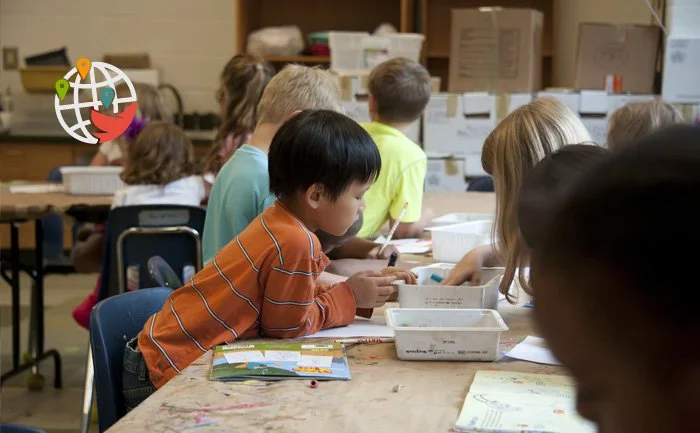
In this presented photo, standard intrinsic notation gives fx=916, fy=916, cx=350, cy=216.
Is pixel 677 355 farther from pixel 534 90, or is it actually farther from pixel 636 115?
pixel 534 90

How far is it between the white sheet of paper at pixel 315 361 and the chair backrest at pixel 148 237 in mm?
1530

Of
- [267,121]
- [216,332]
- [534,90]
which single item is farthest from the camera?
[534,90]

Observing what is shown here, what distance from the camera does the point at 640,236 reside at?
35 cm

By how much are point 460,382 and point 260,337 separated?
0.40 metres

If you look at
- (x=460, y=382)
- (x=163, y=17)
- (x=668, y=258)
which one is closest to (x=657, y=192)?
(x=668, y=258)

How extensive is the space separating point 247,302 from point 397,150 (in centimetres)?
148

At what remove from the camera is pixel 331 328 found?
5.30ft

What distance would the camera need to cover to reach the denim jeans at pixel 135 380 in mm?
1544

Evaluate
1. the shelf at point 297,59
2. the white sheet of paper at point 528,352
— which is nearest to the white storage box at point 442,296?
the white sheet of paper at point 528,352

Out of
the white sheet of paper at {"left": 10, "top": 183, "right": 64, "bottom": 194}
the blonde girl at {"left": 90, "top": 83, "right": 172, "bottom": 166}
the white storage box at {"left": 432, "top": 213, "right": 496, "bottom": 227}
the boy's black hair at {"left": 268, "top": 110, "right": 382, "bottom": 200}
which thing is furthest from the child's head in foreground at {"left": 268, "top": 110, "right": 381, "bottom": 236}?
the white sheet of paper at {"left": 10, "top": 183, "right": 64, "bottom": 194}

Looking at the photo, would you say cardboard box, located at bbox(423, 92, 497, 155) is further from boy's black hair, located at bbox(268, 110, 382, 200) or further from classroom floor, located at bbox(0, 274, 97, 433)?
boy's black hair, located at bbox(268, 110, 382, 200)

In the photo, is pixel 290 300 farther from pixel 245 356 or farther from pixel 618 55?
pixel 618 55

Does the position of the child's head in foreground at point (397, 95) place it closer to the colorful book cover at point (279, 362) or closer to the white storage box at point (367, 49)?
the colorful book cover at point (279, 362)

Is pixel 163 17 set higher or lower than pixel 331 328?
higher
